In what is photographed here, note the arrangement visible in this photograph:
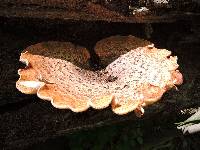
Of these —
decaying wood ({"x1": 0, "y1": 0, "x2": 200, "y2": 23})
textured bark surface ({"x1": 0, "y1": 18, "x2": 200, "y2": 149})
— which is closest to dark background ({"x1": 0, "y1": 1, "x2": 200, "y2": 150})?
textured bark surface ({"x1": 0, "y1": 18, "x2": 200, "y2": 149})

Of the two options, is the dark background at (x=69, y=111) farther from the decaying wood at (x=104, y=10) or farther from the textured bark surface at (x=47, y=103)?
the decaying wood at (x=104, y=10)

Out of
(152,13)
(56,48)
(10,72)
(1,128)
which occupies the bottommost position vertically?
(1,128)

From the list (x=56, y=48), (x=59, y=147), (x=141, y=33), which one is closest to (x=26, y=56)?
(x=56, y=48)

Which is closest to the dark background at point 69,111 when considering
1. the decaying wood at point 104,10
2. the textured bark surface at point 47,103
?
the textured bark surface at point 47,103

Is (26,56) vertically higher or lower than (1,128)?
higher

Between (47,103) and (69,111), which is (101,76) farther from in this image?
(47,103)

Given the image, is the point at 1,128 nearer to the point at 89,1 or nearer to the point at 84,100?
the point at 84,100

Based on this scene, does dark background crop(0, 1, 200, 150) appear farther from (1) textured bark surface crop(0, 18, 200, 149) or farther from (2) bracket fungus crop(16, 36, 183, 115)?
(2) bracket fungus crop(16, 36, 183, 115)

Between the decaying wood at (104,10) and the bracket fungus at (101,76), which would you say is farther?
the decaying wood at (104,10)
